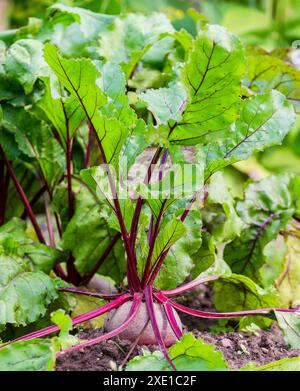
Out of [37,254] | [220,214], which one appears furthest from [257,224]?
[37,254]

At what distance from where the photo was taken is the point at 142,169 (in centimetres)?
147

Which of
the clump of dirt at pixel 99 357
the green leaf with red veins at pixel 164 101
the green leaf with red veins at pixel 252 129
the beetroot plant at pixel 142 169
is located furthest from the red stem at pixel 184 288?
the green leaf with red veins at pixel 164 101

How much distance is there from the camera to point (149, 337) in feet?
3.76

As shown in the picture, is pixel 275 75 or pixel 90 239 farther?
pixel 275 75

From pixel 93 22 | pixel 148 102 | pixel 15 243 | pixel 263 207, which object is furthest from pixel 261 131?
pixel 93 22

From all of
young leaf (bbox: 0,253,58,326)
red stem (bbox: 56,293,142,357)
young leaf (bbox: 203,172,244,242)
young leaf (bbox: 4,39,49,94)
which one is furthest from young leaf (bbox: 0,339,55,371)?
young leaf (bbox: 4,39,49,94)

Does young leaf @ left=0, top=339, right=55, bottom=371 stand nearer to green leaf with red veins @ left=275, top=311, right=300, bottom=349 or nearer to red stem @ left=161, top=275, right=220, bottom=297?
red stem @ left=161, top=275, right=220, bottom=297

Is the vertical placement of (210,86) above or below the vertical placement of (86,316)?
above

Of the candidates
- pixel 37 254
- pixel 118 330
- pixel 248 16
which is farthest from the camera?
pixel 248 16

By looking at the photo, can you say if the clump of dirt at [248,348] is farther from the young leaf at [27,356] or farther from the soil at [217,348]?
the young leaf at [27,356]

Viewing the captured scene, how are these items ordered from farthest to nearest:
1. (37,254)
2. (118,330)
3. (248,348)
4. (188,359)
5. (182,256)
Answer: (37,254), (182,256), (248,348), (118,330), (188,359)

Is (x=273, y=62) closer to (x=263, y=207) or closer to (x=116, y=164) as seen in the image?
(x=263, y=207)

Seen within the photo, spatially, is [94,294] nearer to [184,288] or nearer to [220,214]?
[184,288]

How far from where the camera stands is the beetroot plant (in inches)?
42.8
